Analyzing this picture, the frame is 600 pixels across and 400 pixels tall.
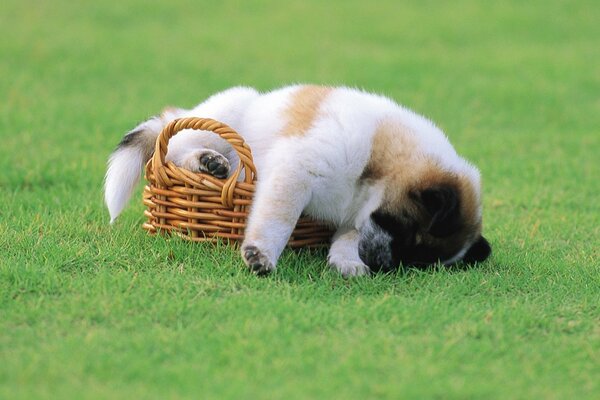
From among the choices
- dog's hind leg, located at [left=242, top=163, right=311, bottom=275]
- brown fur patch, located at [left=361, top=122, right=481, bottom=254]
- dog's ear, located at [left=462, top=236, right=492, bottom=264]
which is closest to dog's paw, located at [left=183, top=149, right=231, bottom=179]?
dog's hind leg, located at [left=242, top=163, right=311, bottom=275]

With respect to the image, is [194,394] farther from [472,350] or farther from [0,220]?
[0,220]

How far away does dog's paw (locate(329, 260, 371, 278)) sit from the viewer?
438 cm

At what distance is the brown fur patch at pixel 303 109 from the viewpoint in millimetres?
4566

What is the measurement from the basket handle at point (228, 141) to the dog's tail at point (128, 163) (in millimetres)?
326

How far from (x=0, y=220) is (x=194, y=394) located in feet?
8.74

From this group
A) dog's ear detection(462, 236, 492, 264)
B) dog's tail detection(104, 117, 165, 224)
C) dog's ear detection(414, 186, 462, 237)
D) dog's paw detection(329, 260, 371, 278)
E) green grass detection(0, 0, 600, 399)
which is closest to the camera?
green grass detection(0, 0, 600, 399)

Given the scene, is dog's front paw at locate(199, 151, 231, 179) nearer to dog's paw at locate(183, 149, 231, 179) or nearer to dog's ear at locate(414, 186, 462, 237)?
dog's paw at locate(183, 149, 231, 179)

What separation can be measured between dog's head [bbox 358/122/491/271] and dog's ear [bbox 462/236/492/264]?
0.05m

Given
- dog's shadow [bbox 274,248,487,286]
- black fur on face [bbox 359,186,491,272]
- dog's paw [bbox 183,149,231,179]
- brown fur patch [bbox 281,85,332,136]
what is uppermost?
brown fur patch [bbox 281,85,332,136]

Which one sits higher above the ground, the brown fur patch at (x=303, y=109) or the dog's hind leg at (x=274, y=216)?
the brown fur patch at (x=303, y=109)

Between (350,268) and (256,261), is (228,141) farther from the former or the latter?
(350,268)

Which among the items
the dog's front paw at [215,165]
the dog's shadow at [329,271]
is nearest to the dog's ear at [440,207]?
the dog's shadow at [329,271]

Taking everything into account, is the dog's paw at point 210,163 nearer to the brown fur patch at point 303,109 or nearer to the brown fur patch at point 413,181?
the brown fur patch at point 303,109

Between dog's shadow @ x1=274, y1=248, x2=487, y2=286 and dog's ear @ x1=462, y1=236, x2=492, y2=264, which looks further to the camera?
dog's ear @ x1=462, y1=236, x2=492, y2=264
